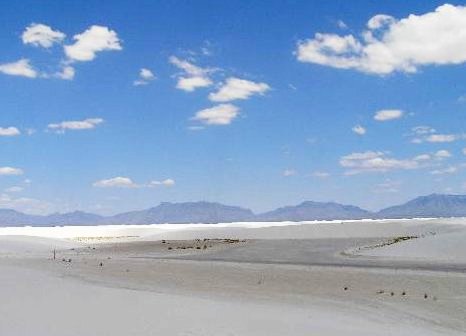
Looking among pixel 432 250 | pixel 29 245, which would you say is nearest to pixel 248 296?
pixel 432 250

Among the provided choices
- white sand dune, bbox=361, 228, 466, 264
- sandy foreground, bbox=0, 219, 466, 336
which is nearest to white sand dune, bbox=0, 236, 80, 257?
sandy foreground, bbox=0, 219, 466, 336

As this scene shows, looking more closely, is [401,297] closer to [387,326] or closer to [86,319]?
[387,326]

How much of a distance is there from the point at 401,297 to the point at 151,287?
10.5 metres

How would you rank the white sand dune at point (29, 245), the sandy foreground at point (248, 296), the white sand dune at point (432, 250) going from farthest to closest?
1. the white sand dune at point (29, 245)
2. the white sand dune at point (432, 250)
3. the sandy foreground at point (248, 296)

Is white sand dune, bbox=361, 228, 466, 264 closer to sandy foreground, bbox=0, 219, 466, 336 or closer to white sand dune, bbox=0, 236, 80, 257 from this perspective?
sandy foreground, bbox=0, 219, 466, 336

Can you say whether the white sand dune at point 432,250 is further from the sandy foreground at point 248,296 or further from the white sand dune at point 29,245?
the white sand dune at point 29,245

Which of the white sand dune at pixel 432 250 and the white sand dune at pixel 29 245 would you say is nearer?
the white sand dune at pixel 432 250

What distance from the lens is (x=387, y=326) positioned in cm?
1772

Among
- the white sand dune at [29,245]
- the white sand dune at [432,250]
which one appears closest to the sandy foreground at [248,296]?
the white sand dune at [432,250]

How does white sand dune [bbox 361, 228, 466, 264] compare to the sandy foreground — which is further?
white sand dune [bbox 361, 228, 466, 264]

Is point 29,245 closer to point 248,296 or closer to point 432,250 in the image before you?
point 432,250

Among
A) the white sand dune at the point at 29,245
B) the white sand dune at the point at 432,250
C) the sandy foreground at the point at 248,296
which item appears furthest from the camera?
the white sand dune at the point at 29,245

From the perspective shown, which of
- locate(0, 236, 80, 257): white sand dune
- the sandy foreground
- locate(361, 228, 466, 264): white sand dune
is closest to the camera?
the sandy foreground

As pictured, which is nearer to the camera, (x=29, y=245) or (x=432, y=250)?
(x=432, y=250)
